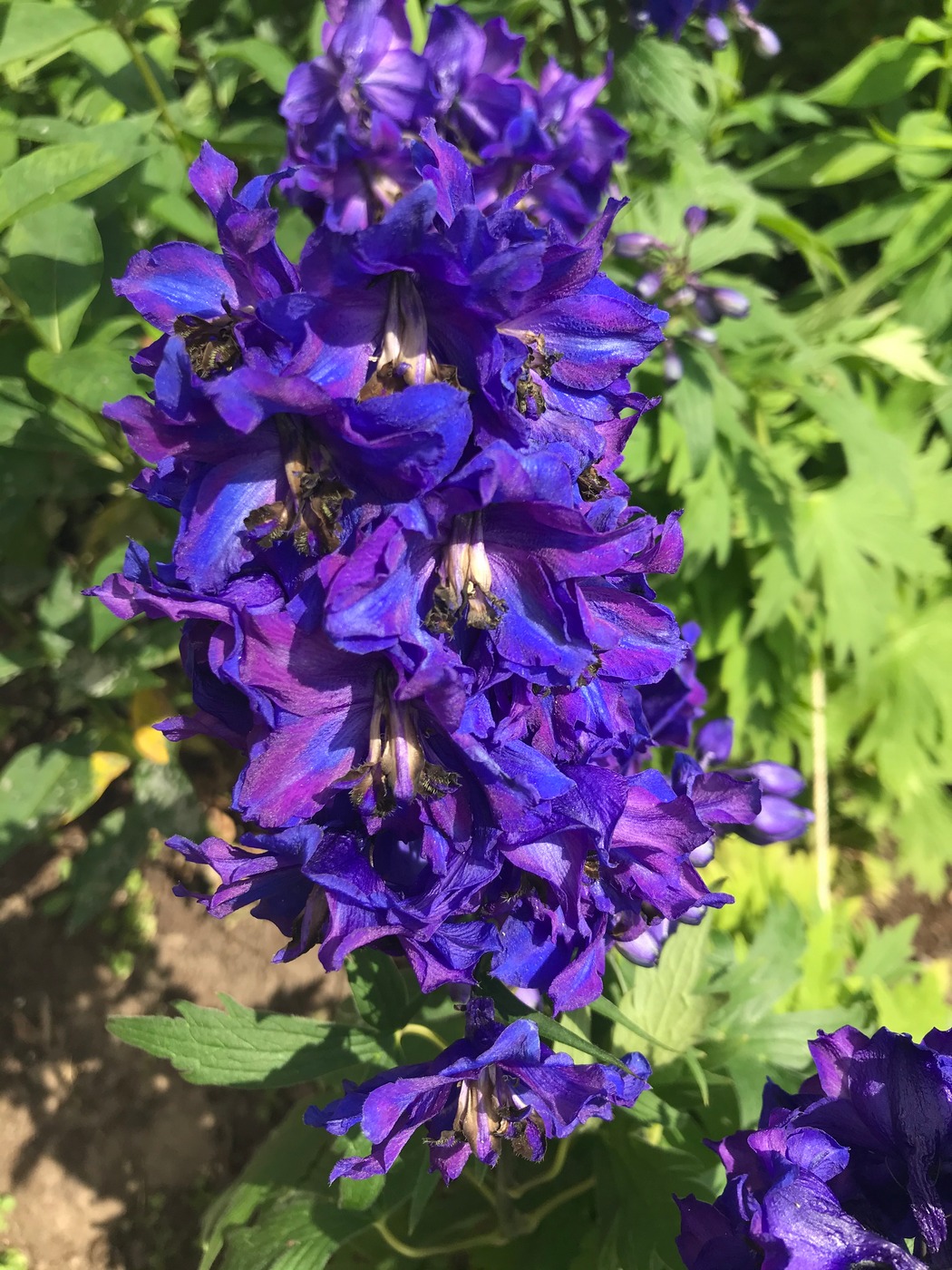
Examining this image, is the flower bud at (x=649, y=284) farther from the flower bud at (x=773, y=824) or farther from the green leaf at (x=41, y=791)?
the green leaf at (x=41, y=791)

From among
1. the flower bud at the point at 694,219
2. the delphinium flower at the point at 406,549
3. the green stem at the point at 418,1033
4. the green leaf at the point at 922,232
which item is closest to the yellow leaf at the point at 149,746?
the green stem at the point at 418,1033

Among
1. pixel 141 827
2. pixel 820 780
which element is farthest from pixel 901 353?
pixel 141 827

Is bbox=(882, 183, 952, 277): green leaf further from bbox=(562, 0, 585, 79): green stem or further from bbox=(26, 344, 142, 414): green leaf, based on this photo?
bbox=(26, 344, 142, 414): green leaf

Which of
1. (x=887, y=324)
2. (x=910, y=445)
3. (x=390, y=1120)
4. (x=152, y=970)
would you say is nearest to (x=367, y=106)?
(x=390, y=1120)

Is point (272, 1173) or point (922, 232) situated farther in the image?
point (922, 232)

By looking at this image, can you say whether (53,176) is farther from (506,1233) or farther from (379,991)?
(506,1233)

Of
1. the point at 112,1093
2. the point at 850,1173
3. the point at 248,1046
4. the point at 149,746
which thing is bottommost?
the point at 112,1093

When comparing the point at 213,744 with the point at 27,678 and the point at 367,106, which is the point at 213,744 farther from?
the point at 367,106
